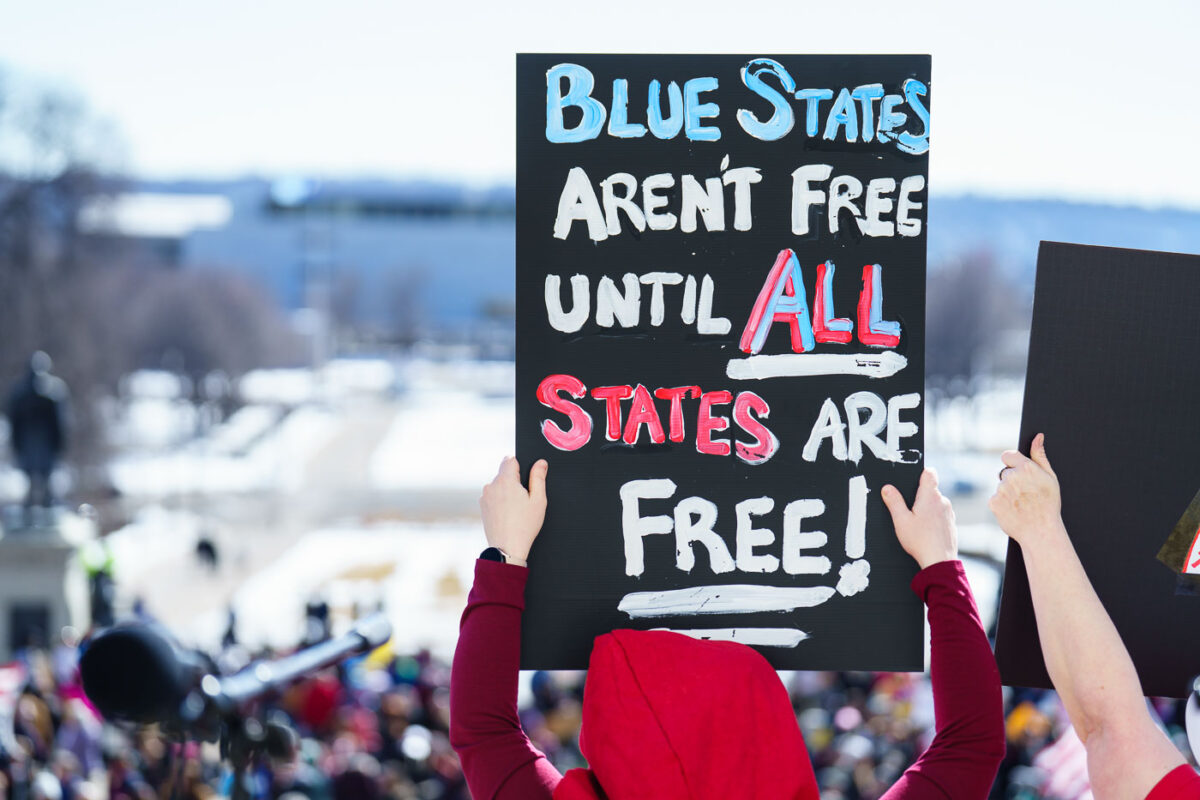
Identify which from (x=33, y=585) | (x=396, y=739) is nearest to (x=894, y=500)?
(x=396, y=739)

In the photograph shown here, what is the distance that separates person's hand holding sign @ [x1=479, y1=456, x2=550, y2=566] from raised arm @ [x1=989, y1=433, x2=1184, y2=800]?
29.8 inches

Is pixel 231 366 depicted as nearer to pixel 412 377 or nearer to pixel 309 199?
pixel 412 377

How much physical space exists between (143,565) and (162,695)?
1819 centimetres

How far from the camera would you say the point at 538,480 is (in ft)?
6.46

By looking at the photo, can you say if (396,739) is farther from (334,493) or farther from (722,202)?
(334,493)

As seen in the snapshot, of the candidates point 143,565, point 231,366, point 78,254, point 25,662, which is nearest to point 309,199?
point 231,366

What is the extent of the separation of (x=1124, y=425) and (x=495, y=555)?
110cm

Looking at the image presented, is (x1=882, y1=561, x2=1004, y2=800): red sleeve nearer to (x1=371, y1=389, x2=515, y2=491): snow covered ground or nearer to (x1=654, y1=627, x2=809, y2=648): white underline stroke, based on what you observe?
(x1=654, y1=627, x2=809, y2=648): white underline stroke

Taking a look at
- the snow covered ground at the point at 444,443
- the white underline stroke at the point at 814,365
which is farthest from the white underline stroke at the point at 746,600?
the snow covered ground at the point at 444,443

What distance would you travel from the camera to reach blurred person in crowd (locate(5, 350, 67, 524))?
1142 cm

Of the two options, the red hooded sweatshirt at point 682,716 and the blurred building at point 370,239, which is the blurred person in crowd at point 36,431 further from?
the blurred building at point 370,239

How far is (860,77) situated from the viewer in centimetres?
203

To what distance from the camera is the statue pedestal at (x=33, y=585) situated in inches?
440

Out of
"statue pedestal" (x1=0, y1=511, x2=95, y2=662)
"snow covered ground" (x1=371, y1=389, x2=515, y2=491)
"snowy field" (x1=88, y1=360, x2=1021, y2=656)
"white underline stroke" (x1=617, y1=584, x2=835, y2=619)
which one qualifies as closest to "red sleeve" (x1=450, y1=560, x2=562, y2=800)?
"white underline stroke" (x1=617, y1=584, x2=835, y2=619)
